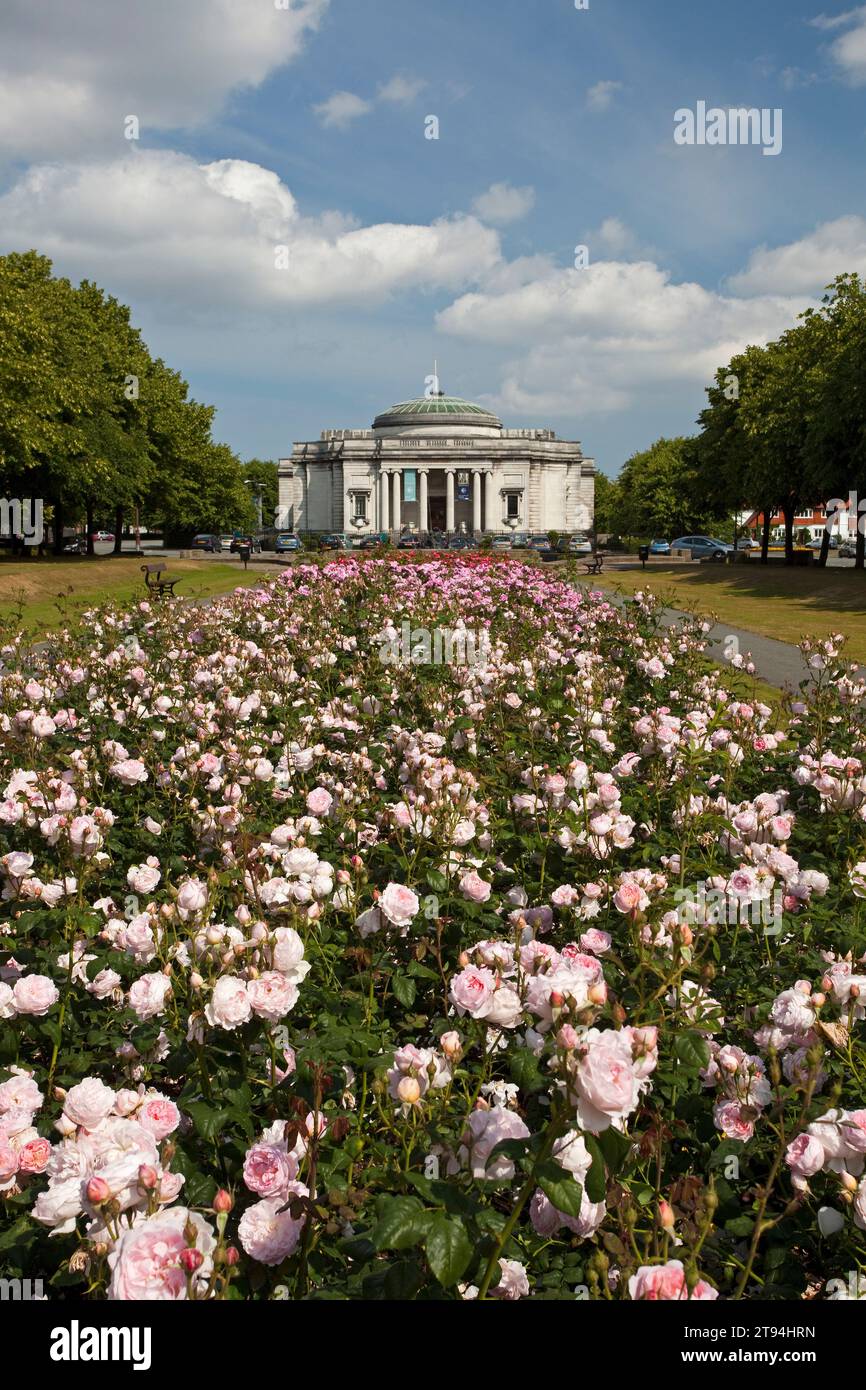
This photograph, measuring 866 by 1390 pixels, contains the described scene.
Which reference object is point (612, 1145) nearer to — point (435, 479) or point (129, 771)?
point (129, 771)

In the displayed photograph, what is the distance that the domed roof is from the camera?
379 feet

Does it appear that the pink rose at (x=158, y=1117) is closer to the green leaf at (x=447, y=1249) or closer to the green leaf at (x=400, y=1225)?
the green leaf at (x=400, y=1225)

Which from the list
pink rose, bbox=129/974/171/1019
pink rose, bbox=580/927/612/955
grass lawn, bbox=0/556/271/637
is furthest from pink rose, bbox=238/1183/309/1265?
grass lawn, bbox=0/556/271/637

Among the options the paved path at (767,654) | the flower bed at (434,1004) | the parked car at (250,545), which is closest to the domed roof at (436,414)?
the parked car at (250,545)

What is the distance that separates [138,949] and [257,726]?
3.78 m

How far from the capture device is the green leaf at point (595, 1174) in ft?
5.97

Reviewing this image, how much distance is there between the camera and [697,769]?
5.37m

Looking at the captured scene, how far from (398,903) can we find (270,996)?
2.76ft

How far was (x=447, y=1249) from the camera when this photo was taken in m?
1.81

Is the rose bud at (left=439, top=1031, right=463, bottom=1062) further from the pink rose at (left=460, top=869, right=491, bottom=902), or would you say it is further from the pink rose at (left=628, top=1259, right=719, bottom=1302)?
the pink rose at (left=460, top=869, right=491, bottom=902)

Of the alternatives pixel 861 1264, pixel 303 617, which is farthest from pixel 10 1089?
pixel 303 617

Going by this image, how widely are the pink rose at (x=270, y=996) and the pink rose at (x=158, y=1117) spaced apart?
0.29 meters

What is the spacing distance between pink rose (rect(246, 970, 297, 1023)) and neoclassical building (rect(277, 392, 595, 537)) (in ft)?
352
